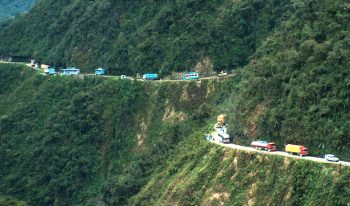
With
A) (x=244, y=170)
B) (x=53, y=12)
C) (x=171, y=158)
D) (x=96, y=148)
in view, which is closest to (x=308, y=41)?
(x=244, y=170)

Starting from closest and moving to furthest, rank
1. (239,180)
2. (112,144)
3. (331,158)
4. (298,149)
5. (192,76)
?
1. (331,158)
2. (298,149)
3. (239,180)
4. (192,76)
5. (112,144)

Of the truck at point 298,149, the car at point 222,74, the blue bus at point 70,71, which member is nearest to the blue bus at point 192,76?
the car at point 222,74

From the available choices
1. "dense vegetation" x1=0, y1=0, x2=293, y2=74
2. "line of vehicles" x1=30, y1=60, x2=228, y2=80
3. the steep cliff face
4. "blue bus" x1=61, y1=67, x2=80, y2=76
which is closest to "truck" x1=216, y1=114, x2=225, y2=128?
the steep cliff face

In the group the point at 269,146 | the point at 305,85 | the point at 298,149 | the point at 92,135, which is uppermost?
the point at 305,85

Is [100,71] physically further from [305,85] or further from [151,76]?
[305,85]

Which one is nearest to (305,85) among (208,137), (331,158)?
(331,158)

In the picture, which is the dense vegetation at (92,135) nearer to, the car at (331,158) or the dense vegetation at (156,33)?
the dense vegetation at (156,33)

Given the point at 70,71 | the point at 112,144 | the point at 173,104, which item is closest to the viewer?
the point at 173,104
